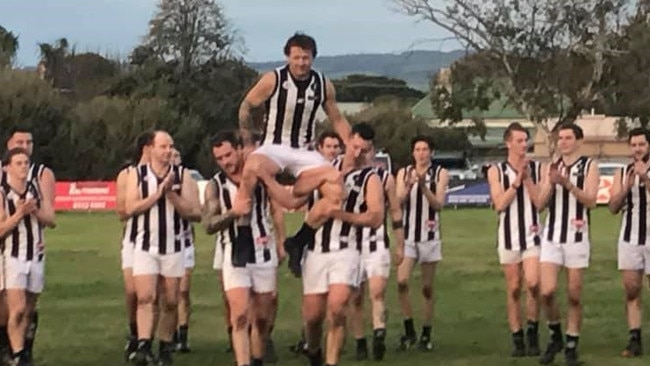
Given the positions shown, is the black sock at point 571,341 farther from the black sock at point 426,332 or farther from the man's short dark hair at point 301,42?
the man's short dark hair at point 301,42

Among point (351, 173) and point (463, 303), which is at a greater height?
point (351, 173)

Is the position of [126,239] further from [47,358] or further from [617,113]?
[617,113]

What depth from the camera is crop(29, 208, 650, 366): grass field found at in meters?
14.9

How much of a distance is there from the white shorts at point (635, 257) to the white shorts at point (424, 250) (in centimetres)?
219

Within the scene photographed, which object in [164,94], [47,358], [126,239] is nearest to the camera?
[126,239]

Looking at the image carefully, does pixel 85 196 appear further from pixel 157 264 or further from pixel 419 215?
pixel 157 264

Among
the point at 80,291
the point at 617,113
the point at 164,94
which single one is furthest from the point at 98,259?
the point at 164,94

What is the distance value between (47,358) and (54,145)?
50.1 m

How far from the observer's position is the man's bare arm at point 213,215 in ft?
37.8

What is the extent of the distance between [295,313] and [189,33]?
7010cm

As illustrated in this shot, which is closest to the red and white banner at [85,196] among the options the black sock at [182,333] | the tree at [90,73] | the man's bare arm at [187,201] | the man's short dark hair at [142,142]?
the tree at [90,73]

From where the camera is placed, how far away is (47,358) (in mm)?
14914

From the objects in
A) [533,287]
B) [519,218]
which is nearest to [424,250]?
[519,218]

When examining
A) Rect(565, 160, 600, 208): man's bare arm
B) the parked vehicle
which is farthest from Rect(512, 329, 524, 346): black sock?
the parked vehicle
